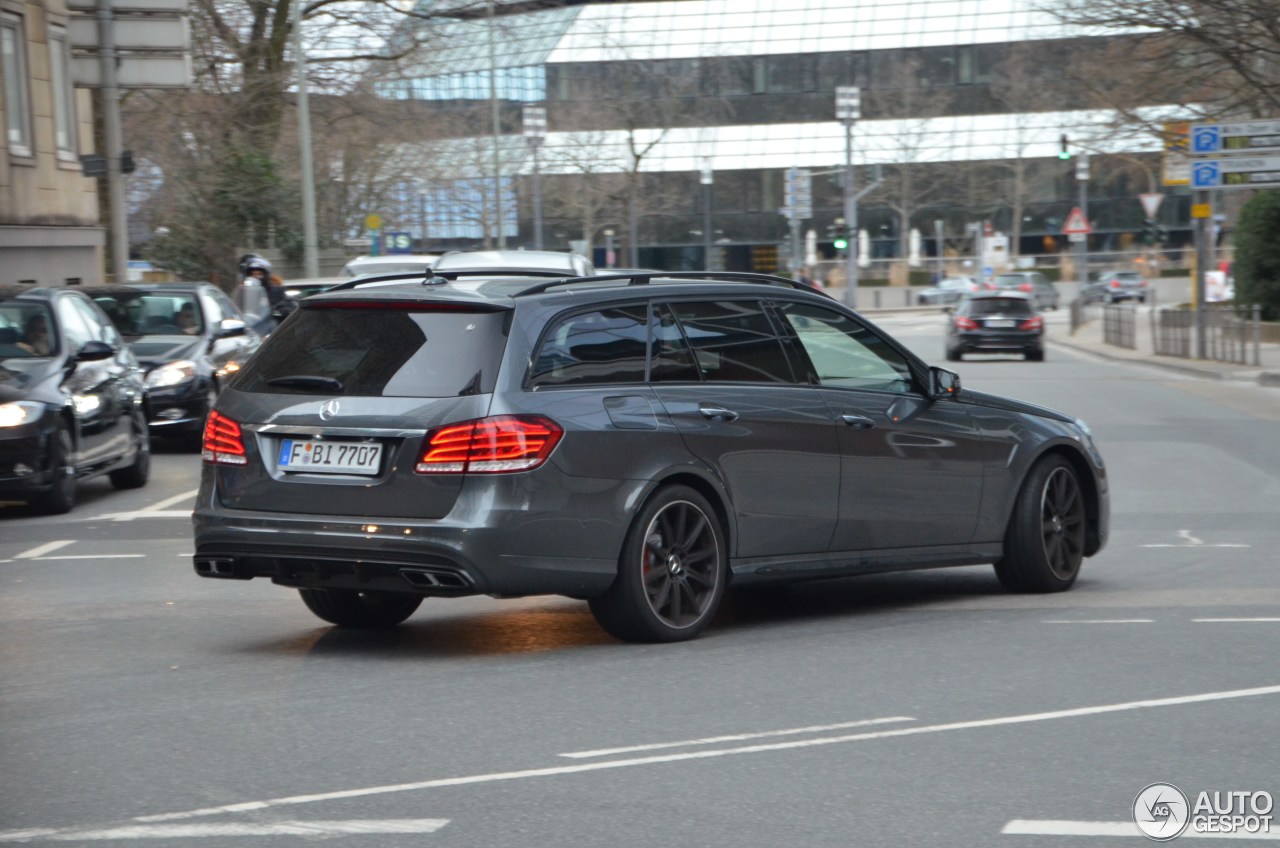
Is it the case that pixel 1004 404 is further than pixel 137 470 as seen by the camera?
No

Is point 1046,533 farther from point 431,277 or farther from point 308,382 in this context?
point 308,382

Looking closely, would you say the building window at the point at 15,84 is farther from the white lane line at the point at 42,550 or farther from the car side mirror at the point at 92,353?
the white lane line at the point at 42,550

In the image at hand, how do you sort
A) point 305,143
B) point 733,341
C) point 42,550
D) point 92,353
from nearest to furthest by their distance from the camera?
point 733,341, point 42,550, point 92,353, point 305,143

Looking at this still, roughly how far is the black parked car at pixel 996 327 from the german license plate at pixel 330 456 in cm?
3291

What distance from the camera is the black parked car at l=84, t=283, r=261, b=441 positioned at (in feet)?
60.4

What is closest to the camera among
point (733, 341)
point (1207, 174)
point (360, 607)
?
point (733, 341)

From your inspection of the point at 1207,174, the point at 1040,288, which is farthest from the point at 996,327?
the point at 1040,288

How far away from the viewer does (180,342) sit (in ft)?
62.4

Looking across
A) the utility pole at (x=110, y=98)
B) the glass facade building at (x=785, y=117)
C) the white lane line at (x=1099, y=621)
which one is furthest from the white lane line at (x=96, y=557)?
the glass facade building at (x=785, y=117)

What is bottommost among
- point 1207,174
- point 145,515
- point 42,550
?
point 145,515

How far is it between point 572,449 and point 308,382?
111 centimetres

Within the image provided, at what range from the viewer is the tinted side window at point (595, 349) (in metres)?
7.54

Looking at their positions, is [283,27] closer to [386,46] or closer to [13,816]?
[386,46]

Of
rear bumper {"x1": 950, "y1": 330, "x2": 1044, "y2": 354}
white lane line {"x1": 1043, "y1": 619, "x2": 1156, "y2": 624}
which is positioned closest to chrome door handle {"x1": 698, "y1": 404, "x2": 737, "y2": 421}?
white lane line {"x1": 1043, "y1": 619, "x2": 1156, "y2": 624}
